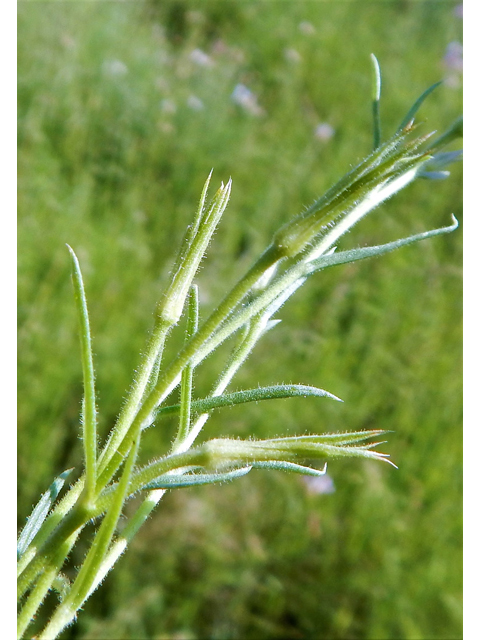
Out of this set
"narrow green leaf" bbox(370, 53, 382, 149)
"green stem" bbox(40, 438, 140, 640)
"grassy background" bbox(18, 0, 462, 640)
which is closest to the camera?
"green stem" bbox(40, 438, 140, 640)

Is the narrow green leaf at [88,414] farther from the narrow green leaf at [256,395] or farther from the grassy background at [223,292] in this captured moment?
the grassy background at [223,292]

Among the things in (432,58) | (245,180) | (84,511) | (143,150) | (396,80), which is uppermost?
(432,58)

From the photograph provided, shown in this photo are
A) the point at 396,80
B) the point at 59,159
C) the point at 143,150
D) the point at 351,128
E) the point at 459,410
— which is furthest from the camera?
the point at 396,80

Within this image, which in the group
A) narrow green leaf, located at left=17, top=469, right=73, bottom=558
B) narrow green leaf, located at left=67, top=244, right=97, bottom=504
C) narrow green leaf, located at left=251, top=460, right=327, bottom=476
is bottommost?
narrow green leaf, located at left=17, top=469, right=73, bottom=558

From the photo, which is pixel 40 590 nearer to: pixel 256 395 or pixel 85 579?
pixel 85 579

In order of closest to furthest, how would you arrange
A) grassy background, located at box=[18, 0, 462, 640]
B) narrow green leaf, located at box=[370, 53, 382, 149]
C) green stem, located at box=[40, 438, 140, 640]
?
green stem, located at box=[40, 438, 140, 640]
narrow green leaf, located at box=[370, 53, 382, 149]
grassy background, located at box=[18, 0, 462, 640]

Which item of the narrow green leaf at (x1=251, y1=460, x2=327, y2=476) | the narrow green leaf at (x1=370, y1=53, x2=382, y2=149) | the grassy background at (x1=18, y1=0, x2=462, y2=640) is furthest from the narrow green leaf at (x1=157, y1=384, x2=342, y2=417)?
the grassy background at (x1=18, y1=0, x2=462, y2=640)

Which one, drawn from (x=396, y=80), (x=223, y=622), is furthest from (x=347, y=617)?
(x=396, y=80)

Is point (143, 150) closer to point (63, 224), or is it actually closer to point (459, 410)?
point (63, 224)

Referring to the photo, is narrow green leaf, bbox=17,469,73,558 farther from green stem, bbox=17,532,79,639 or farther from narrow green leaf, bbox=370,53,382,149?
narrow green leaf, bbox=370,53,382,149
